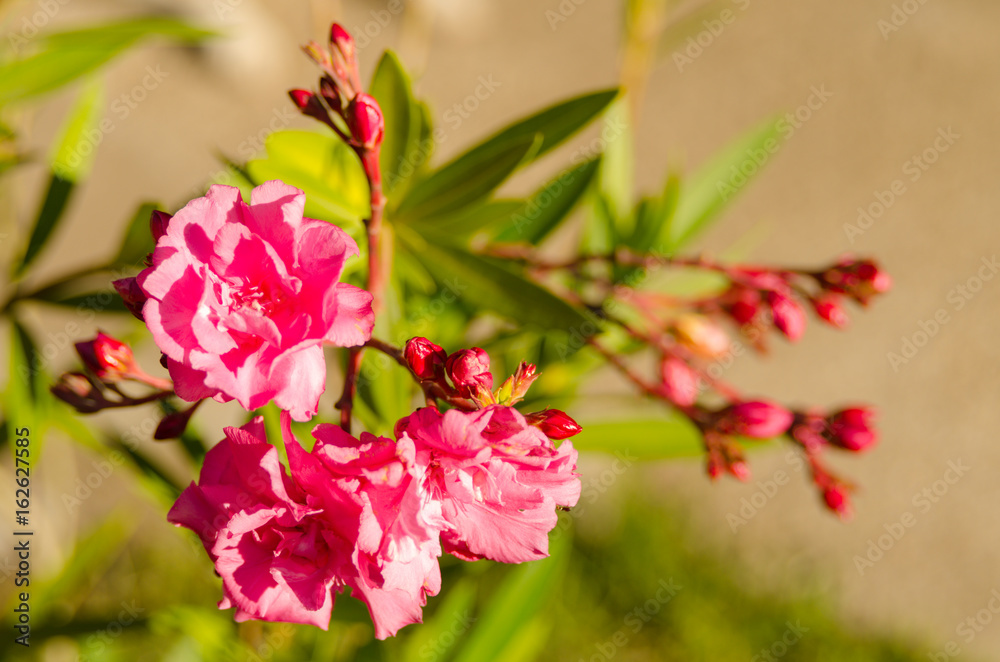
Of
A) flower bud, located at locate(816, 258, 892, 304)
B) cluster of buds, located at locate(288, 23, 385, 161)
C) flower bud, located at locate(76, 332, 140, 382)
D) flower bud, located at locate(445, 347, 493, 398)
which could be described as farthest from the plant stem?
flower bud, located at locate(816, 258, 892, 304)

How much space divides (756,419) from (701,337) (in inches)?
10.5

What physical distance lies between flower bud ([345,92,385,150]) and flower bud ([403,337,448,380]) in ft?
0.63

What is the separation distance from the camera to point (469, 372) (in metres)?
0.58

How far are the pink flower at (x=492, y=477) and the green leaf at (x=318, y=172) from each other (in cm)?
34

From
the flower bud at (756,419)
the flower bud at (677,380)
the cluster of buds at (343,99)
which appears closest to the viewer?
the cluster of buds at (343,99)

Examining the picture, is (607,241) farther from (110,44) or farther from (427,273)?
(110,44)

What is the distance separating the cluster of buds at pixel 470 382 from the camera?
1.89 ft

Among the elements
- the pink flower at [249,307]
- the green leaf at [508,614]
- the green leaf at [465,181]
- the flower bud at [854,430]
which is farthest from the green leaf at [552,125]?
the green leaf at [508,614]

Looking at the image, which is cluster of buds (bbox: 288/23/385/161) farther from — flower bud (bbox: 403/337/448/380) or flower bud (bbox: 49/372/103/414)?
flower bud (bbox: 49/372/103/414)

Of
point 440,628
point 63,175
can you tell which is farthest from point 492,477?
point 63,175

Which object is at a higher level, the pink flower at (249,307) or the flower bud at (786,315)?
the flower bud at (786,315)

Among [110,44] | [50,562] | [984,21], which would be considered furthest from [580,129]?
[984,21]

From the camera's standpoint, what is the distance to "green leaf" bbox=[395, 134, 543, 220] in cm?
80

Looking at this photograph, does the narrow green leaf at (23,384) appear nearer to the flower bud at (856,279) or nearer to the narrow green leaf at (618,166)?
the narrow green leaf at (618,166)
